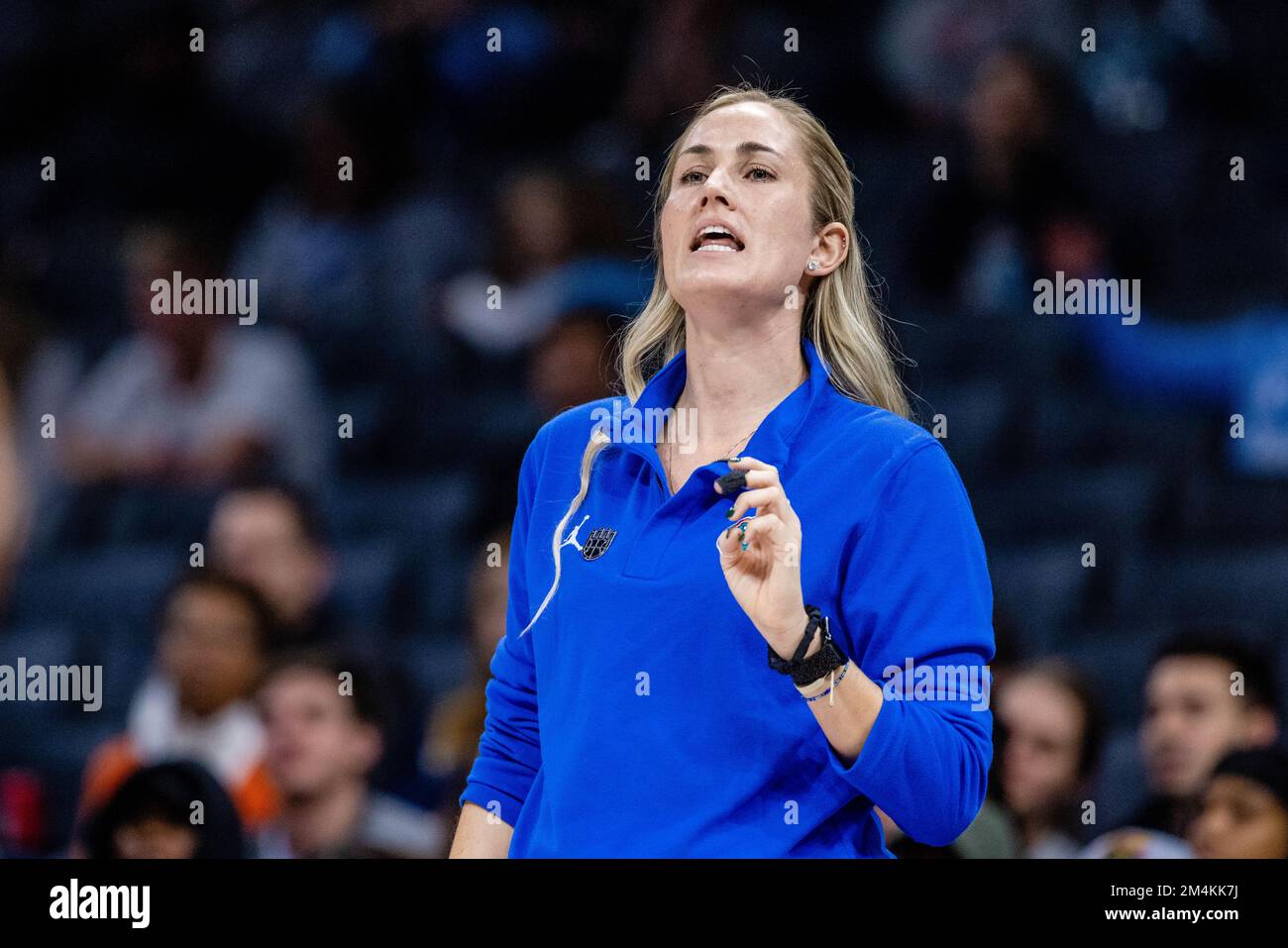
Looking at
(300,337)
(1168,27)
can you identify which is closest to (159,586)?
(300,337)

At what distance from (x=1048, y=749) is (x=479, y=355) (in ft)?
5.56

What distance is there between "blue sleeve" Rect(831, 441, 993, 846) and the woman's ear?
222 mm

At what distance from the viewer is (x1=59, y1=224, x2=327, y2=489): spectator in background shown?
3.92 meters

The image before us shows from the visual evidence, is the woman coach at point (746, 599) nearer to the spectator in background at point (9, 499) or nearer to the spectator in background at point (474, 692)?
the spectator in background at point (474, 692)

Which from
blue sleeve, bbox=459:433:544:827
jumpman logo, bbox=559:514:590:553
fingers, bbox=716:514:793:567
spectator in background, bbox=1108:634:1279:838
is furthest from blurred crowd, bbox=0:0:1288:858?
fingers, bbox=716:514:793:567

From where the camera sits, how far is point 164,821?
235cm

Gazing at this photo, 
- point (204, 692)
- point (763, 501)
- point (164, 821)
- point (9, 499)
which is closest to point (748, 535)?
point (763, 501)

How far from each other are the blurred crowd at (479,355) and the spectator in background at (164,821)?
0.21ft

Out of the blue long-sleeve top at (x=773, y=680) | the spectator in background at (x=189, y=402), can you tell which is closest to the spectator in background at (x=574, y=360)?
the spectator in background at (x=189, y=402)

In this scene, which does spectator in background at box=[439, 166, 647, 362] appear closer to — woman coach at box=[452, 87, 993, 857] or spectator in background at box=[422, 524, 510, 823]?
spectator in background at box=[422, 524, 510, 823]

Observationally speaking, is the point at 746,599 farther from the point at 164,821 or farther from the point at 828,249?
the point at 164,821

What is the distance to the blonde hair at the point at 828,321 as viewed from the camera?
1.50 metres

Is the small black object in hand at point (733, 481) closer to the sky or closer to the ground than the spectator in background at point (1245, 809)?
closer to the sky

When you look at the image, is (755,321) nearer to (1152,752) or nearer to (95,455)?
(1152,752)
